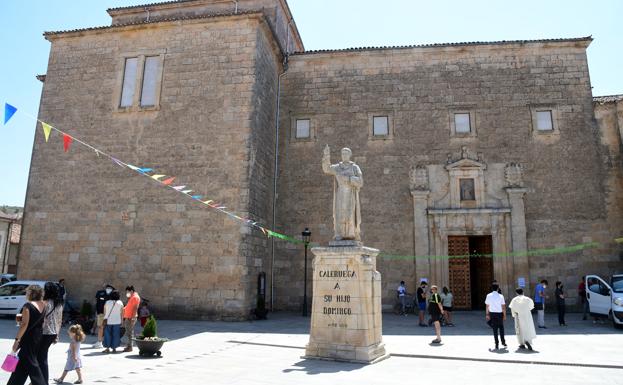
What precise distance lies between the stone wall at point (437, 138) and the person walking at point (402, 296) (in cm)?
45

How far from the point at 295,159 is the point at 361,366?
1091 cm

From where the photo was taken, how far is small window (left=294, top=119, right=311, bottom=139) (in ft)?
57.8

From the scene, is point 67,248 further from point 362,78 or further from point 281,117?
point 362,78

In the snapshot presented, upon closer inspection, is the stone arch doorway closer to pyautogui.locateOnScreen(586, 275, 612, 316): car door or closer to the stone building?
the stone building

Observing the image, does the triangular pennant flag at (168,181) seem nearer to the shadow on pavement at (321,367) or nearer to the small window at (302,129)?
the small window at (302,129)

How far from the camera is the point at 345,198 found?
8688 millimetres

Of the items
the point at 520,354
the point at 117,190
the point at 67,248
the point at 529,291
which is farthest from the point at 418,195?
the point at 67,248

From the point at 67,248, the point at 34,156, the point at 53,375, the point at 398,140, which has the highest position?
the point at 398,140

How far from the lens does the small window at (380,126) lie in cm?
1725

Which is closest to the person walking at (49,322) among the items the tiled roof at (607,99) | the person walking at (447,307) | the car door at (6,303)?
the car door at (6,303)

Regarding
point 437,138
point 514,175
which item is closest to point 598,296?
point 514,175

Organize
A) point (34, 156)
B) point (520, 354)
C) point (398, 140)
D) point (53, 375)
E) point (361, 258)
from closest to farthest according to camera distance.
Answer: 1. point (53, 375)
2. point (361, 258)
3. point (520, 354)
4. point (34, 156)
5. point (398, 140)

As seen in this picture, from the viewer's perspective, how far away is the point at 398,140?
17078mm

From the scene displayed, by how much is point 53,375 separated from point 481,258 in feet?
46.8
